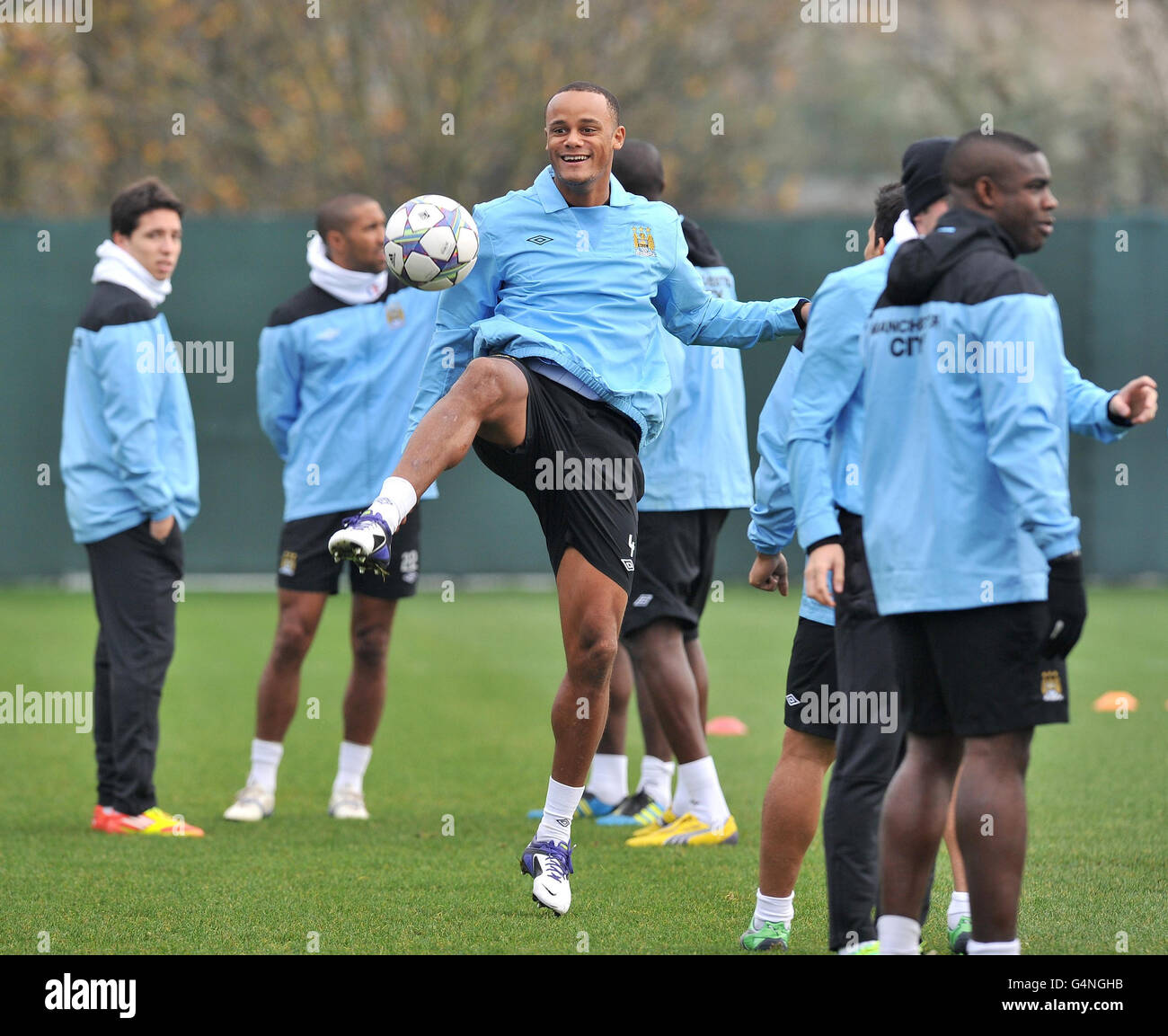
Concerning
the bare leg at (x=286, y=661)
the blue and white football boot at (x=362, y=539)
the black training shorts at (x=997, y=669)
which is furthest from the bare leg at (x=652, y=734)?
the black training shorts at (x=997, y=669)

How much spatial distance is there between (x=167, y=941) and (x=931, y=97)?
28.1 m

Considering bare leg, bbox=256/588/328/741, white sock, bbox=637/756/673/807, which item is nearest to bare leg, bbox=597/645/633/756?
white sock, bbox=637/756/673/807

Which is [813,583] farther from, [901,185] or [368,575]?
[368,575]

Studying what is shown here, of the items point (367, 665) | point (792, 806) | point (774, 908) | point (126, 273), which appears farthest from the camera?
point (367, 665)

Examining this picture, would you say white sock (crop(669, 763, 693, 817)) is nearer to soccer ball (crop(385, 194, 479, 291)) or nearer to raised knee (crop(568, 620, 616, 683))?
raised knee (crop(568, 620, 616, 683))

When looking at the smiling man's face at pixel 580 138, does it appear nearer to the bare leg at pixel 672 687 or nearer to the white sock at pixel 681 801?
Result: the bare leg at pixel 672 687

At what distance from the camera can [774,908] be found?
197 inches

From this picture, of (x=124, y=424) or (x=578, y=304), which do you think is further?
(x=124, y=424)

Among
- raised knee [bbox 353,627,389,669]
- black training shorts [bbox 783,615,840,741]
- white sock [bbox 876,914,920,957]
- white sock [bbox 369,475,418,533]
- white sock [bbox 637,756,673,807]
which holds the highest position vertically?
white sock [bbox 369,475,418,533]

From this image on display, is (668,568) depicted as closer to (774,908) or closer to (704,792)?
(704,792)

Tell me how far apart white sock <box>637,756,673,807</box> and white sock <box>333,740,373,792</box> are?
1231 mm

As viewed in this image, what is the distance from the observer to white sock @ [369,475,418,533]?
4.90 metres

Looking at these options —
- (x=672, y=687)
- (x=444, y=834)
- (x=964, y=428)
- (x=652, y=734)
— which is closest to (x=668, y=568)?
(x=672, y=687)

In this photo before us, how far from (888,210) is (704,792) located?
8.78ft
